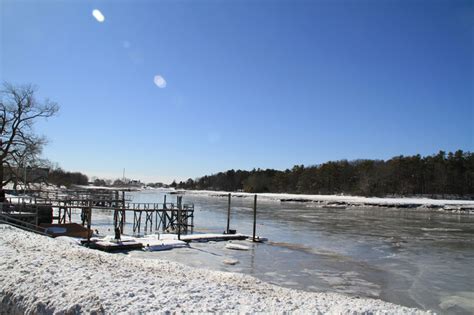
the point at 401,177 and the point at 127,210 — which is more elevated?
the point at 401,177

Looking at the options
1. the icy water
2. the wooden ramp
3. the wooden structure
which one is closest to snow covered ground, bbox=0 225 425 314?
the icy water

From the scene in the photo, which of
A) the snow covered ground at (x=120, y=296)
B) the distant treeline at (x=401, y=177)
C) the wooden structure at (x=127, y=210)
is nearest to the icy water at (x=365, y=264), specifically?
the snow covered ground at (x=120, y=296)

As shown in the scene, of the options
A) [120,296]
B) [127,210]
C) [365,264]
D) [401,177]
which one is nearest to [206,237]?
[365,264]

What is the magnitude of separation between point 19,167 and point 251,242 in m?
28.8

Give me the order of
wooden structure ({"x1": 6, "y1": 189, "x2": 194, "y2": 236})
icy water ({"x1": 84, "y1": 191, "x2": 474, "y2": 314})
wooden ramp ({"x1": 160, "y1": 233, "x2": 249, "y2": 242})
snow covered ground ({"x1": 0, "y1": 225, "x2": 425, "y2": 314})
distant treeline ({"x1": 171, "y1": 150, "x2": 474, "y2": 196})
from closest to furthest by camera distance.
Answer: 1. snow covered ground ({"x1": 0, "y1": 225, "x2": 425, "y2": 314})
2. icy water ({"x1": 84, "y1": 191, "x2": 474, "y2": 314})
3. wooden ramp ({"x1": 160, "y1": 233, "x2": 249, "y2": 242})
4. wooden structure ({"x1": 6, "y1": 189, "x2": 194, "y2": 236})
5. distant treeline ({"x1": 171, "y1": 150, "x2": 474, "y2": 196})

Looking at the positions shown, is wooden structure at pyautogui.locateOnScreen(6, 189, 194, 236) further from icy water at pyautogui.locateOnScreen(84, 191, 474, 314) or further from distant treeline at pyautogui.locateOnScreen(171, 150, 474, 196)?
distant treeline at pyautogui.locateOnScreen(171, 150, 474, 196)

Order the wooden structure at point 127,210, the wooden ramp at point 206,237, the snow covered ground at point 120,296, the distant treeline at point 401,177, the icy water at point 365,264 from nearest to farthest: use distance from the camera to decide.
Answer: the snow covered ground at point 120,296, the icy water at point 365,264, the wooden ramp at point 206,237, the wooden structure at point 127,210, the distant treeline at point 401,177

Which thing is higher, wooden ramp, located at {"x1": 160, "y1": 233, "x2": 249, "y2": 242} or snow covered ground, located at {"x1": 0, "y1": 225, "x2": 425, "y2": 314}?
snow covered ground, located at {"x1": 0, "y1": 225, "x2": 425, "y2": 314}

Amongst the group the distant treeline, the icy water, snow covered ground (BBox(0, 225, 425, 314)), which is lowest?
the icy water

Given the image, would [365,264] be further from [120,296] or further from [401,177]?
[401,177]

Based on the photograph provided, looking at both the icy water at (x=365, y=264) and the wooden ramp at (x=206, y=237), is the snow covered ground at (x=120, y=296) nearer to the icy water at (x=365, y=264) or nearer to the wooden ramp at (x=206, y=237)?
the icy water at (x=365, y=264)

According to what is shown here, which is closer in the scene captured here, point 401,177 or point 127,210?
point 127,210

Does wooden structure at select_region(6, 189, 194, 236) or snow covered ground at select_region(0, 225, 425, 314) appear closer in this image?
snow covered ground at select_region(0, 225, 425, 314)

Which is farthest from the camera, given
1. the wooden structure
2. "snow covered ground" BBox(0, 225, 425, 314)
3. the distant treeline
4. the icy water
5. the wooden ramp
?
the distant treeline
